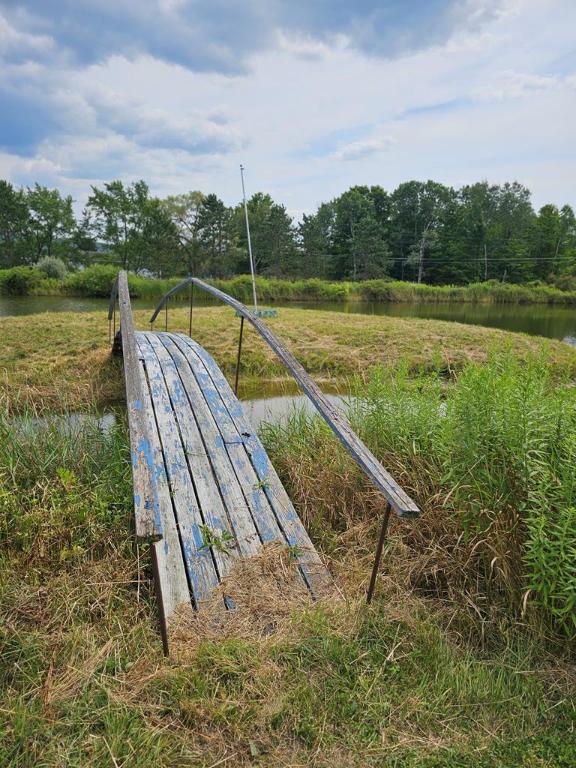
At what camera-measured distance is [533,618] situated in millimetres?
2205

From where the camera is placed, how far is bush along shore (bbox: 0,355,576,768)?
1.65 metres

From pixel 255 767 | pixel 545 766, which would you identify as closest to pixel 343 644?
pixel 255 767

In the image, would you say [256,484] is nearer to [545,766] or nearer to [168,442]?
[168,442]

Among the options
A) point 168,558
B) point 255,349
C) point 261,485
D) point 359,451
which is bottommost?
point 168,558

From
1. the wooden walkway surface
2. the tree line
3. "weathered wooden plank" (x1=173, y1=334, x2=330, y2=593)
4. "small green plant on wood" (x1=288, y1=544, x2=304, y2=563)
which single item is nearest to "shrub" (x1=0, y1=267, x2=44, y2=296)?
the tree line

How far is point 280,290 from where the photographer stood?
2920cm

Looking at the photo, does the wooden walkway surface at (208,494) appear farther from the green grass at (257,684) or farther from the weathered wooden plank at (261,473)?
the green grass at (257,684)

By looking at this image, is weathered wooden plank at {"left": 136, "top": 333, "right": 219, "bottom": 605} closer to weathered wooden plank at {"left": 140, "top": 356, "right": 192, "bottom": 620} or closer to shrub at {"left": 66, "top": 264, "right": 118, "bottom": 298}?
weathered wooden plank at {"left": 140, "top": 356, "right": 192, "bottom": 620}

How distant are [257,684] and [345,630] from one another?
0.48 metres

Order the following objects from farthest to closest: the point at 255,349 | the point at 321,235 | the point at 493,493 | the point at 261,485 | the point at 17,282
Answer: the point at 321,235 → the point at 17,282 → the point at 255,349 → the point at 261,485 → the point at 493,493

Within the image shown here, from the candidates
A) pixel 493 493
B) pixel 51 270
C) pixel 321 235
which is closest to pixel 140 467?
pixel 493 493

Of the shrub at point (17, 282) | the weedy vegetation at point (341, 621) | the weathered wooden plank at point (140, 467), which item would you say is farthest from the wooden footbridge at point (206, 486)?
the shrub at point (17, 282)

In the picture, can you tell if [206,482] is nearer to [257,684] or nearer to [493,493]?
[257,684]

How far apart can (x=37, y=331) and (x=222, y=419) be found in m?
7.32
